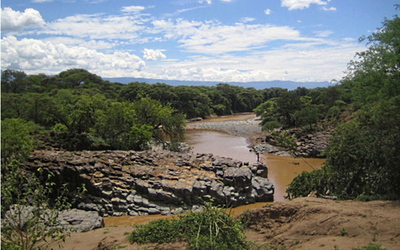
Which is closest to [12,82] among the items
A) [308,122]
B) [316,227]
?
[308,122]

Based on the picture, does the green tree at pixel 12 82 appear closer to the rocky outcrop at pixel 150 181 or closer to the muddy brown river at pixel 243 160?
the muddy brown river at pixel 243 160

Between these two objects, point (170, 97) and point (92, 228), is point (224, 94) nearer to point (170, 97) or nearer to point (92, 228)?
point (170, 97)

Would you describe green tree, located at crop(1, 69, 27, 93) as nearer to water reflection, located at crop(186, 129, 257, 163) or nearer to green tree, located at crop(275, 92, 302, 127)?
water reflection, located at crop(186, 129, 257, 163)

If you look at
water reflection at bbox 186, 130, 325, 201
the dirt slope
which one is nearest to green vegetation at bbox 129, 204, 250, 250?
the dirt slope

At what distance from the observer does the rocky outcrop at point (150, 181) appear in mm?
14086

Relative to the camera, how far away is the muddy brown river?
13.3 metres

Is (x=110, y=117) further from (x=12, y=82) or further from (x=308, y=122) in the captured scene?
(x=12, y=82)

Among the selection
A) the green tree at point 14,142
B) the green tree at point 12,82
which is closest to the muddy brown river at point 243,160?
the green tree at point 14,142

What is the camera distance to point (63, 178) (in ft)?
49.3

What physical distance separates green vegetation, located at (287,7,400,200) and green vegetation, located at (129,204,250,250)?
204 inches

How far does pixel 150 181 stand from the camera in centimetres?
1501

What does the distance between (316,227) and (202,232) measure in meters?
2.75

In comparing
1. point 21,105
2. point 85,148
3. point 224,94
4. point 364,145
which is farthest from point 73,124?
point 224,94

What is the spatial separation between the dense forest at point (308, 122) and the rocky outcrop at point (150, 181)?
2.23 meters
